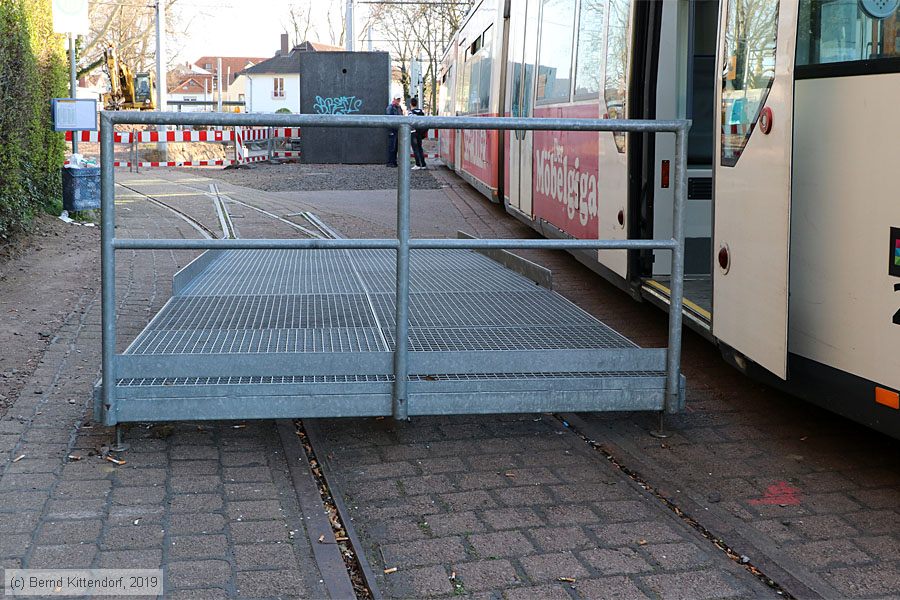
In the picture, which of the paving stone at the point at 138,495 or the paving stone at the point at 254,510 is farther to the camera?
the paving stone at the point at 138,495

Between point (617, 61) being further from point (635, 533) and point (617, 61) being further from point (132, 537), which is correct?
point (132, 537)

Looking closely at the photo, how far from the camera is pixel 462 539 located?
3895 millimetres

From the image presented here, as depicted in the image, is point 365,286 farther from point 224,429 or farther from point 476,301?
point 224,429

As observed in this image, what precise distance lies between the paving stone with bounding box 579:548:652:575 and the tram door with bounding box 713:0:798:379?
1.24 m

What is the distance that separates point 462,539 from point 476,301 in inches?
119

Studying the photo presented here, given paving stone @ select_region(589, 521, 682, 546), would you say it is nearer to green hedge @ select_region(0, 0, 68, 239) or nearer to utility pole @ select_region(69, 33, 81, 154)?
green hedge @ select_region(0, 0, 68, 239)

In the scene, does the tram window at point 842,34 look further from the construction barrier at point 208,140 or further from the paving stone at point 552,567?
the construction barrier at point 208,140

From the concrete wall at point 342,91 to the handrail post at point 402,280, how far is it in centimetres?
2492

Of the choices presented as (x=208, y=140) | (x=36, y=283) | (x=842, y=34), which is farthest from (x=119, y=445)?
(x=208, y=140)

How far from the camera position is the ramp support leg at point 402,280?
4707mm

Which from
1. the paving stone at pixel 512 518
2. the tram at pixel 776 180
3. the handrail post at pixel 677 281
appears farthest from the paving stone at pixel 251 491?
the tram at pixel 776 180

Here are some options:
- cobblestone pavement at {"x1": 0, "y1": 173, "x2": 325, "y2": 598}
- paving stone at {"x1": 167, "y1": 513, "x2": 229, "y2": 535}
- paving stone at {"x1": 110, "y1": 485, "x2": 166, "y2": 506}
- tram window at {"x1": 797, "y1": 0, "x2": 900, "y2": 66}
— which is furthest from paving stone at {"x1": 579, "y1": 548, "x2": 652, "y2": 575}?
tram window at {"x1": 797, "y1": 0, "x2": 900, "y2": 66}

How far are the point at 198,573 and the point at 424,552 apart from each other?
77 cm

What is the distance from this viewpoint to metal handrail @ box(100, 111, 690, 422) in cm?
453
